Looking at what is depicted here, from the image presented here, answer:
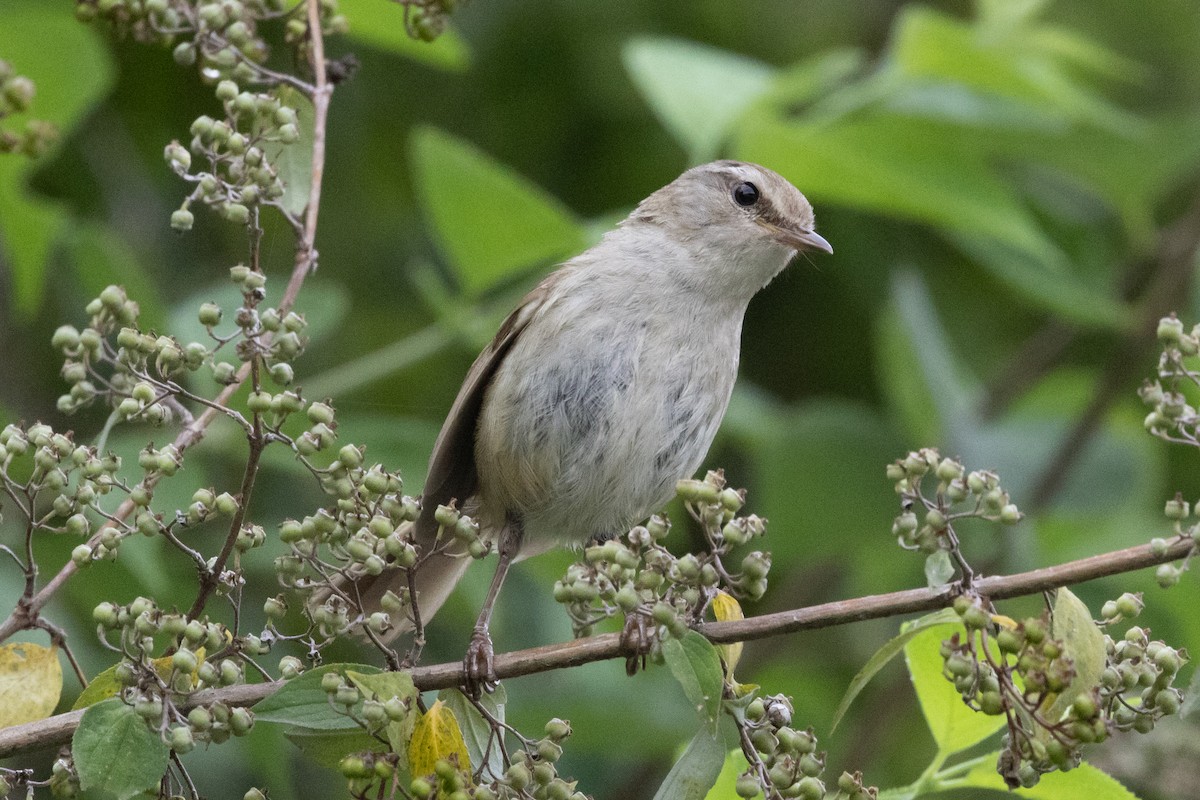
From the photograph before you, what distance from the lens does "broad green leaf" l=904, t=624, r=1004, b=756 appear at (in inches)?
103

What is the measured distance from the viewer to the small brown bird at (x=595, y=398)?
11.5ft

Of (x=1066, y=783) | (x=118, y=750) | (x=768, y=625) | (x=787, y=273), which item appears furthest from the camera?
(x=787, y=273)

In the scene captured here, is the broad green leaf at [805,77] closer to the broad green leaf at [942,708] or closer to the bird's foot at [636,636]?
the broad green leaf at [942,708]

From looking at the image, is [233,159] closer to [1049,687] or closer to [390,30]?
[1049,687]

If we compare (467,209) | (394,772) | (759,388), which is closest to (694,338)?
(467,209)

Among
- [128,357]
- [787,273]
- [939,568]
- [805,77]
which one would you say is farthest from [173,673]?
[787,273]

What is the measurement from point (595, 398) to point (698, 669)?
1405mm

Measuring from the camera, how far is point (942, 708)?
104 inches

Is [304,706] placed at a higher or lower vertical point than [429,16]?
lower

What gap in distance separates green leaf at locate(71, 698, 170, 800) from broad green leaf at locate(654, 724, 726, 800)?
2.45 feet

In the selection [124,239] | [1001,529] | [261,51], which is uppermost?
[261,51]

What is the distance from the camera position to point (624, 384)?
3508 mm

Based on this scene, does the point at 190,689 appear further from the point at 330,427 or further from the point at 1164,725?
the point at 1164,725

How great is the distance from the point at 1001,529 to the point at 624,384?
215cm
